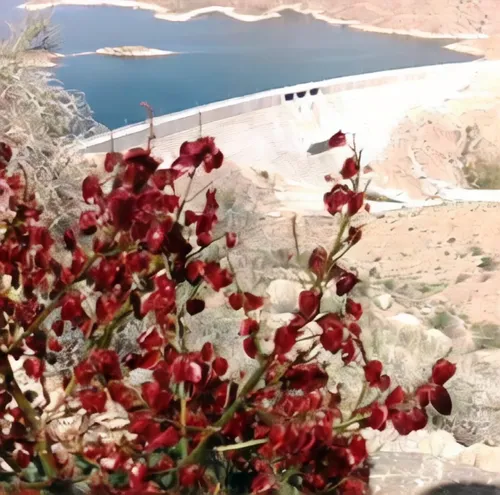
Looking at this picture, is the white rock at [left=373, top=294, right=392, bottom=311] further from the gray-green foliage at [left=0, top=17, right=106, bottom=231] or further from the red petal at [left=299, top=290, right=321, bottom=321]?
the red petal at [left=299, top=290, right=321, bottom=321]

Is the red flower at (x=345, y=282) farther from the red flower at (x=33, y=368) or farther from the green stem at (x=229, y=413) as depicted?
the red flower at (x=33, y=368)

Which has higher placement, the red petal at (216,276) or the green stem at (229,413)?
the red petal at (216,276)

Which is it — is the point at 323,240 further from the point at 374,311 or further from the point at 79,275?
the point at 79,275

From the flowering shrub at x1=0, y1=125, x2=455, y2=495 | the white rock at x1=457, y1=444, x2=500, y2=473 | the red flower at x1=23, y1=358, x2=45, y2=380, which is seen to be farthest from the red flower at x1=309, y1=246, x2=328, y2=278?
the white rock at x1=457, y1=444, x2=500, y2=473

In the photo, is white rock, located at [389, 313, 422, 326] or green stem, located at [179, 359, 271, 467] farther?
white rock, located at [389, 313, 422, 326]

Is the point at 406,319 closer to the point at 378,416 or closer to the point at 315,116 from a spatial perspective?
the point at 315,116

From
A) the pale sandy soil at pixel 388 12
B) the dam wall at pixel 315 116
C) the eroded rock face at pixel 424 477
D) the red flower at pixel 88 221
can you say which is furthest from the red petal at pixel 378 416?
the pale sandy soil at pixel 388 12
